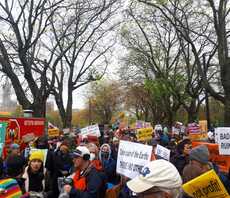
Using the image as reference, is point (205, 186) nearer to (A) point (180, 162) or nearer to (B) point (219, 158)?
(A) point (180, 162)

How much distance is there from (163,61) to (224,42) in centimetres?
2152

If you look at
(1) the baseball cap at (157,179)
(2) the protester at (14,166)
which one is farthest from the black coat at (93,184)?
(2) the protester at (14,166)

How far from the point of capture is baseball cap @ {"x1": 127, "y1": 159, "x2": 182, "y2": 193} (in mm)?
3018

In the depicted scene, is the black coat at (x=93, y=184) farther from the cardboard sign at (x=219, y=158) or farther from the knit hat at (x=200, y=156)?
the cardboard sign at (x=219, y=158)

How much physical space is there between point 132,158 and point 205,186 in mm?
2775

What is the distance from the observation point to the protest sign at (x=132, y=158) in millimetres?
6191

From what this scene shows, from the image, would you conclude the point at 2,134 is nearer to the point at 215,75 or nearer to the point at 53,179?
the point at 53,179

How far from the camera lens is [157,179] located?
3039 millimetres

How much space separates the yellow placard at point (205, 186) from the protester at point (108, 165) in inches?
187

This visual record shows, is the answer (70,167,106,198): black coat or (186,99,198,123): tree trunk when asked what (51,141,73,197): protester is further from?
(186,99,198,123): tree trunk

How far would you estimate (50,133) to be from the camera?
1855cm

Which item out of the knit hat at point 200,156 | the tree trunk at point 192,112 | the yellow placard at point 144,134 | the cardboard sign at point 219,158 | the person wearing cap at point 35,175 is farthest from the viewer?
the tree trunk at point 192,112

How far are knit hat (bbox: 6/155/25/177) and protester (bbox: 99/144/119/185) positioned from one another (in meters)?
1.49

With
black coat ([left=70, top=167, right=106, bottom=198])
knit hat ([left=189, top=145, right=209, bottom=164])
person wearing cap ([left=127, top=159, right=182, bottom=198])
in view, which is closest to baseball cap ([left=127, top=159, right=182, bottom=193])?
person wearing cap ([left=127, top=159, right=182, bottom=198])
